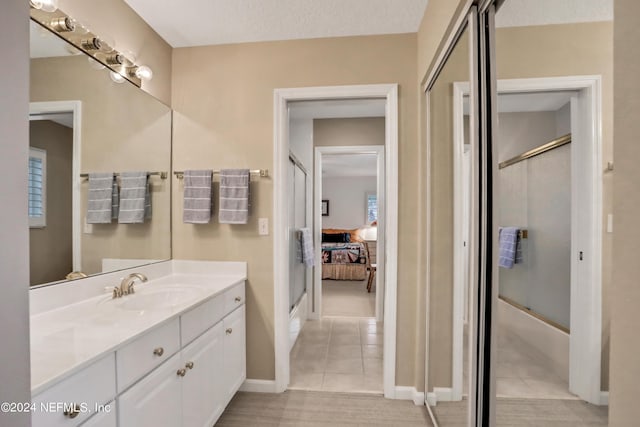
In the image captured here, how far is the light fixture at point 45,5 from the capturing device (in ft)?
4.12

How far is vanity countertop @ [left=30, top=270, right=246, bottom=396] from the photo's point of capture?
829 millimetres

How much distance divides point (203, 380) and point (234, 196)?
3.64ft

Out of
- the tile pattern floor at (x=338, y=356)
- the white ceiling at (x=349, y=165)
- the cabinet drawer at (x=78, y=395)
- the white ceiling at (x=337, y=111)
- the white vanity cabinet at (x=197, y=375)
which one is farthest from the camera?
the white ceiling at (x=349, y=165)

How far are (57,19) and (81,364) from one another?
1507 millimetres

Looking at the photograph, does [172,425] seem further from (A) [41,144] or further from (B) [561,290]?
(B) [561,290]

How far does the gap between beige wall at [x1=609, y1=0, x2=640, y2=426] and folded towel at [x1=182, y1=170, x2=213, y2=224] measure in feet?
6.62

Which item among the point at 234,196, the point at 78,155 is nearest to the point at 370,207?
the point at 234,196

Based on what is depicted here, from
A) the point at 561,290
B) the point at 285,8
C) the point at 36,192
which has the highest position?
the point at 285,8

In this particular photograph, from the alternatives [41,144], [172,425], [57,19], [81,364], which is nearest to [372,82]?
[57,19]

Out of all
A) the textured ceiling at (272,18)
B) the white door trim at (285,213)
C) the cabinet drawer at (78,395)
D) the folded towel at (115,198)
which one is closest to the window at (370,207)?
the white door trim at (285,213)

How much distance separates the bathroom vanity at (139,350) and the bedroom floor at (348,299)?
2109mm

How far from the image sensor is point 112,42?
5.51 feet

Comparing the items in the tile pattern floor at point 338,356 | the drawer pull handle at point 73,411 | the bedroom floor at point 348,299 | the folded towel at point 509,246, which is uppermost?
the folded towel at point 509,246

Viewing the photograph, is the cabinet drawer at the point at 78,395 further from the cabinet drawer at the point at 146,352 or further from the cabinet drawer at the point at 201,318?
the cabinet drawer at the point at 201,318
